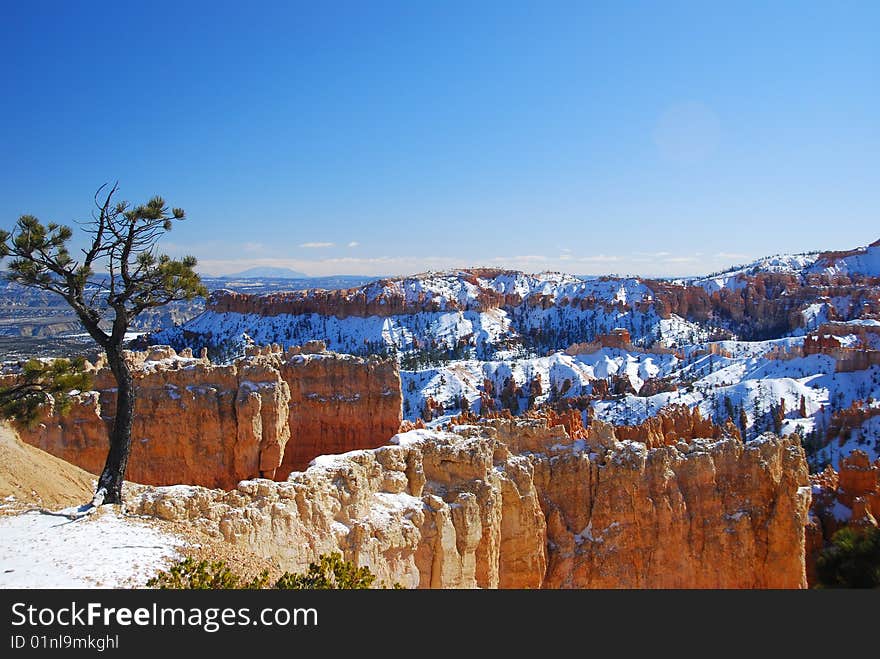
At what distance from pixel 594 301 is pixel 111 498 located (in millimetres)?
165721

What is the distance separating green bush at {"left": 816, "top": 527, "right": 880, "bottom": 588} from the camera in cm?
1833

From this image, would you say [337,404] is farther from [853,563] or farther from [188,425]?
[853,563]

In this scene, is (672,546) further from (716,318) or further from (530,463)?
(716,318)

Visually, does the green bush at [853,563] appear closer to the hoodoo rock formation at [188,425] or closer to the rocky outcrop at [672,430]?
the rocky outcrop at [672,430]

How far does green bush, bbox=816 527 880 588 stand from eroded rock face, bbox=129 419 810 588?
15.6 ft

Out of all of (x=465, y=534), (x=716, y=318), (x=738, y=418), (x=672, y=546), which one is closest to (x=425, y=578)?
(x=465, y=534)

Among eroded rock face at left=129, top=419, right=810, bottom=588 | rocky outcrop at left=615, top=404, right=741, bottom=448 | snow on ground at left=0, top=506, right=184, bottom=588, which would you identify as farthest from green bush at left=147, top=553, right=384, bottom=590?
rocky outcrop at left=615, top=404, right=741, bottom=448

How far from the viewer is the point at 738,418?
78.6m

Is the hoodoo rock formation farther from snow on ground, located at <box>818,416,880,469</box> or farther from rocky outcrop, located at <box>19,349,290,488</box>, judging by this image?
snow on ground, located at <box>818,416,880,469</box>

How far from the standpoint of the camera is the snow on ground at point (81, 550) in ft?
30.5

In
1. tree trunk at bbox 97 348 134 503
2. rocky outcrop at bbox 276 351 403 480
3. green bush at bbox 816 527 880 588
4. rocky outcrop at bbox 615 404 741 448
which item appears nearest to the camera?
tree trunk at bbox 97 348 134 503

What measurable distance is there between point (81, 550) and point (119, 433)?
4273 mm

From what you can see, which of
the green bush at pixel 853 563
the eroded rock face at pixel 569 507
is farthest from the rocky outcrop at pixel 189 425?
the green bush at pixel 853 563
